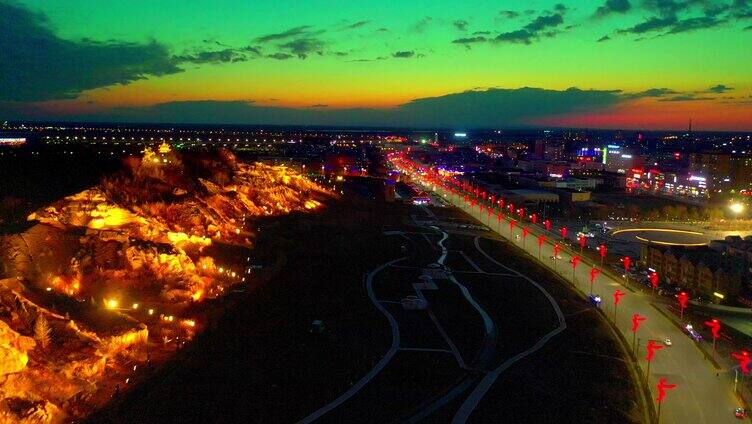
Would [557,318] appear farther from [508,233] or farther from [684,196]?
[684,196]

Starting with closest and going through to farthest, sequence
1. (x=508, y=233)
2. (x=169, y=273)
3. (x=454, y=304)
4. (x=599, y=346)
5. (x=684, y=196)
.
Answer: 1. (x=599, y=346)
2. (x=169, y=273)
3. (x=454, y=304)
4. (x=508, y=233)
5. (x=684, y=196)

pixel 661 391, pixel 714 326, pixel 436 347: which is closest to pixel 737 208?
pixel 714 326

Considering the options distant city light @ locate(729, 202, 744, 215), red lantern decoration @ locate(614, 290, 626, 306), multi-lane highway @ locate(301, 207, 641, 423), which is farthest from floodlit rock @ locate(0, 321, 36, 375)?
distant city light @ locate(729, 202, 744, 215)

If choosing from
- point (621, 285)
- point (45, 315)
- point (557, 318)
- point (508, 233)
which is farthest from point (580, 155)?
point (45, 315)

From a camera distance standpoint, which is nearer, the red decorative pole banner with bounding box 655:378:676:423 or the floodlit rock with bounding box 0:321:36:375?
the floodlit rock with bounding box 0:321:36:375

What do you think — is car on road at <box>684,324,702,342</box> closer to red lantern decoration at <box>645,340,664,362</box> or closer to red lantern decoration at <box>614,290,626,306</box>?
red lantern decoration at <box>645,340,664,362</box>
